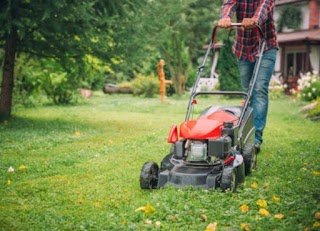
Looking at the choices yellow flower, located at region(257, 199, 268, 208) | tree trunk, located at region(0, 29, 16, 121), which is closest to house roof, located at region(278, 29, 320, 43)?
tree trunk, located at region(0, 29, 16, 121)

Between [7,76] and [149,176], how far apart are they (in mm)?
5446

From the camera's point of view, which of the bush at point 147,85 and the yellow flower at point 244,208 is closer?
the yellow flower at point 244,208

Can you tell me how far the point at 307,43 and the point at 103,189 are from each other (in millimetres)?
19345

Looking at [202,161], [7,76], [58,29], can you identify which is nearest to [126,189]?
[202,161]

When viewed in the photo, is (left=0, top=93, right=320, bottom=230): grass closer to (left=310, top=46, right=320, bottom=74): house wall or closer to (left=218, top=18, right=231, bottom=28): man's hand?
(left=218, top=18, right=231, bottom=28): man's hand

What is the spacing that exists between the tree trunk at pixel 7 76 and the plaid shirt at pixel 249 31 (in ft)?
13.4

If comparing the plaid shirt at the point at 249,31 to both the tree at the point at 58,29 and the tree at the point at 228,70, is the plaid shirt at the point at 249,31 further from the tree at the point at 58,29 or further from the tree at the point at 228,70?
the tree at the point at 228,70

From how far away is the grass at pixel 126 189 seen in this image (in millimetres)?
3229

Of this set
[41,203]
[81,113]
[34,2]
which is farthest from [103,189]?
[81,113]

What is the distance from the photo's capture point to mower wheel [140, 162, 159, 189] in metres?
4.03

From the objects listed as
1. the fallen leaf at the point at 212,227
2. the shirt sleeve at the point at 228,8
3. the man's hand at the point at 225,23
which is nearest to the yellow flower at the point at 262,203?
the fallen leaf at the point at 212,227

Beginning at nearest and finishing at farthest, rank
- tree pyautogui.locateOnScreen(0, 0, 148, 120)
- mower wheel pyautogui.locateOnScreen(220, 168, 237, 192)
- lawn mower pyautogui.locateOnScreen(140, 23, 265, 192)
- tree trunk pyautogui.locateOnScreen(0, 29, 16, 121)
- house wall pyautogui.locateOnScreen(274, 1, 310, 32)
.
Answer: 1. mower wheel pyautogui.locateOnScreen(220, 168, 237, 192)
2. lawn mower pyautogui.locateOnScreen(140, 23, 265, 192)
3. tree pyautogui.locateOnScreen(0, 0, 148, 120)
4. tree trunk pyautogui.locateOnScreen(0, 29, 16, 121)
5. house wall pyautogui.locateOnScreen(274, 1, 310, 32)

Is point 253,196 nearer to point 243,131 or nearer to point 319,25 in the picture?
point 243,131

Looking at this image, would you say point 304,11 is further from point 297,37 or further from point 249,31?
point 249,31
